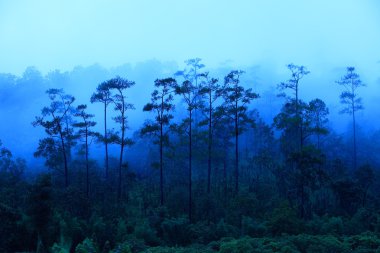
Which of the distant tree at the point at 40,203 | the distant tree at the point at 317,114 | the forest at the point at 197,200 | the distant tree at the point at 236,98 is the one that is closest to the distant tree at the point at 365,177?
the forest at the point at 197,200

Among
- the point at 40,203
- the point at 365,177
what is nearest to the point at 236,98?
the point at 365,177

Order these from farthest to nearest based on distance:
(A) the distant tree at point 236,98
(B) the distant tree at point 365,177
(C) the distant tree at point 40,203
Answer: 1. (B) the distant tree at point 365,177
2. (A) the distant tree at point 236,98
3. (C) the distant tree at point 40,203

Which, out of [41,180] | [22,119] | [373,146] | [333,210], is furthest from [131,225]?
[22,119]

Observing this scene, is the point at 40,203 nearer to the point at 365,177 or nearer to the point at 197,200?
the point at 197,200

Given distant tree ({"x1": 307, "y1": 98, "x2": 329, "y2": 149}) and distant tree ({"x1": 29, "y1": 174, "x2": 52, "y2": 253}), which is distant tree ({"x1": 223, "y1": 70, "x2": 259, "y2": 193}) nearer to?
distant tree ({"x1": 307, "y1": 98, "x2": 329, "y2": 149})

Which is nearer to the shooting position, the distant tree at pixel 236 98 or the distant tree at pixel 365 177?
the distant tree at pixel 236 98

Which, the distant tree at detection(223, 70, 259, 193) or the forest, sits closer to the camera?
the forest

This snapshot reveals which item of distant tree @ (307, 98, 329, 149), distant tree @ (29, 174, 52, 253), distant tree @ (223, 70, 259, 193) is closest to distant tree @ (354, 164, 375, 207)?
distant tree @ (307, 98, 329, 149)

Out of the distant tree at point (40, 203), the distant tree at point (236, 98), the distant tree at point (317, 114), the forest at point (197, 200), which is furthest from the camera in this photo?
the distant tree at point (236, 98)

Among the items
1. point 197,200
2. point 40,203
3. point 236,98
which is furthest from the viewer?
point 236,98

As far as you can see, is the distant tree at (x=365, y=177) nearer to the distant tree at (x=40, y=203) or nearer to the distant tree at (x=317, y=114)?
the distant tree at (x=317, y=114)

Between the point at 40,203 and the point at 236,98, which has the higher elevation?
the point at 236,98

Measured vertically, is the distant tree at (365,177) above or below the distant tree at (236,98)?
below

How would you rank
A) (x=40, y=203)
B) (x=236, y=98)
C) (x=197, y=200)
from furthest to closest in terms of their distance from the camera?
1. (x=236, y=98)
2. (x=197, y=200)
3. (x=40, y=203)
